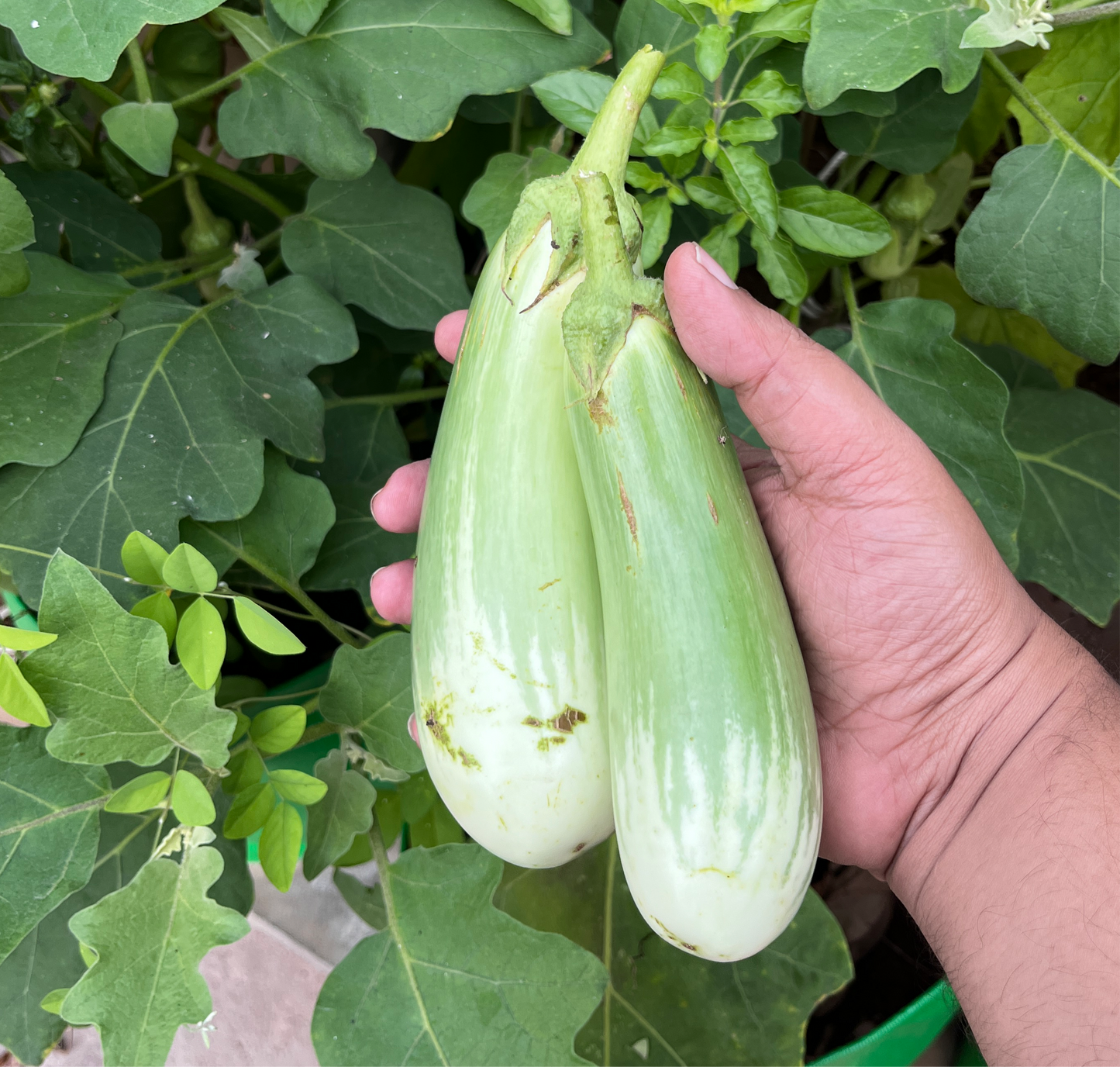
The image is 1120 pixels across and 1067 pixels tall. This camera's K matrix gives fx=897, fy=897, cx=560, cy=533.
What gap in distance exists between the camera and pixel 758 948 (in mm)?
430

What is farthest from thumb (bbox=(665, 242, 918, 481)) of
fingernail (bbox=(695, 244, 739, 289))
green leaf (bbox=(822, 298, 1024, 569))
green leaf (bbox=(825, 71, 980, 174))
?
green leaf (bbox=(825, 71, 980, 174))

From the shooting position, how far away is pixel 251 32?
601 millimetres

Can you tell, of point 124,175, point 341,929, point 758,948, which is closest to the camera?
point 758,948

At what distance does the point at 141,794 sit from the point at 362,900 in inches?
12.9

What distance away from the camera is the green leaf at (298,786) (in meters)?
0.51

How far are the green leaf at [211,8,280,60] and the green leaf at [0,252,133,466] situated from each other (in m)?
0.20

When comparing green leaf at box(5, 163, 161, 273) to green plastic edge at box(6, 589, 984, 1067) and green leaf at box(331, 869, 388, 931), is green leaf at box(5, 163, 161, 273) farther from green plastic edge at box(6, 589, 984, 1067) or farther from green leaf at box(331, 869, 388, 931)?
green leaf at box(331, 869, 388, 931)

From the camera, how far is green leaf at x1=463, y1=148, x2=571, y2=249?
0.58 meters

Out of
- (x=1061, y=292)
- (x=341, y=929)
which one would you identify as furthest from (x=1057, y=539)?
(x=341, y=929)

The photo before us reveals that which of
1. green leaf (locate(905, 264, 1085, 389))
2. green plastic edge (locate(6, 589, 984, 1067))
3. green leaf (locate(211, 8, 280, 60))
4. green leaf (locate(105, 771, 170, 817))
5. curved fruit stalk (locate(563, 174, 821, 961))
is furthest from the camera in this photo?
green leaf (locate(905, 264, 1085, 389))

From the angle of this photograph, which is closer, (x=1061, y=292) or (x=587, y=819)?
(x=587, y=819)

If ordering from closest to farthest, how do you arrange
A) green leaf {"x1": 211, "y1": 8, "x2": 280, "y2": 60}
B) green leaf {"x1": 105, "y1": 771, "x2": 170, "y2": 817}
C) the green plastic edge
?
green leaf {"x1": 105, "y1": 771, "x2": 170, "y2": 817}, green leaf {"x1": 211, "y1": 8, "x2": 280, "y2": 60}, the green plastic edge

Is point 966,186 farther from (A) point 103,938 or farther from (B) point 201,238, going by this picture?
(A) point 103,938

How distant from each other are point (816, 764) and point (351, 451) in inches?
19.5
